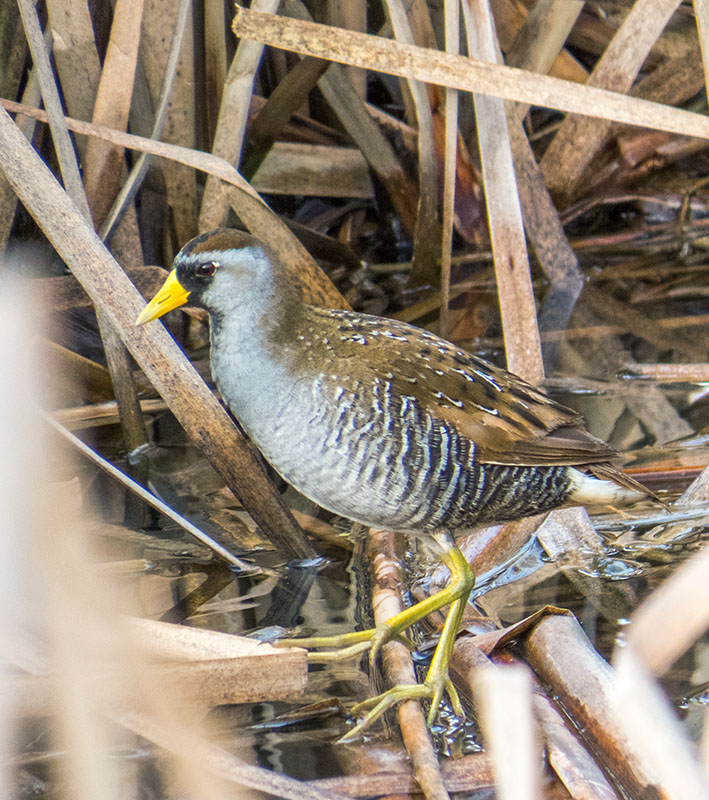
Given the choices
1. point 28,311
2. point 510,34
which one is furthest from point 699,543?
point 510,34

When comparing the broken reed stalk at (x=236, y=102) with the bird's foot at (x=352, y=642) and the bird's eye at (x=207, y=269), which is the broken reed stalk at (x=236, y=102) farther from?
the bird's foot at (x=352, y=642)

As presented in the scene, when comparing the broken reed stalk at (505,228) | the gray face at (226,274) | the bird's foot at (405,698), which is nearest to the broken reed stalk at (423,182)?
the broken reed stalk at (505,228)

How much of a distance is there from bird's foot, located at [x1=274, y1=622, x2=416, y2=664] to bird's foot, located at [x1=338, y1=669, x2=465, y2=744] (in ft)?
0.46

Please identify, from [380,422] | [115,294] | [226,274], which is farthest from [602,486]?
[115,294]

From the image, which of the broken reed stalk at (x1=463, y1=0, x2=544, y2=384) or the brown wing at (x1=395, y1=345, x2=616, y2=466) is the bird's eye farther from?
the broken reed stalk at (x1=463, y1=0, x2=544, y2=384)

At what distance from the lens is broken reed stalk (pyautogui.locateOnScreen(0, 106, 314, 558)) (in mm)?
2211

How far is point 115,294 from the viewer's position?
2.22 metres

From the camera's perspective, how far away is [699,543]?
2393 mm

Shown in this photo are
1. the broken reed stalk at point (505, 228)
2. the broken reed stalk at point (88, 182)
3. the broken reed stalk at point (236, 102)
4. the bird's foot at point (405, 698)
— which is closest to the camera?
the bird's foot at point (405, 698)

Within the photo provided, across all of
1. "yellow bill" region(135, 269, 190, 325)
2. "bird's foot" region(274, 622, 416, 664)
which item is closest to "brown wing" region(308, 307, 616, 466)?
"yellow bill" region(135, 269, 190, 325)

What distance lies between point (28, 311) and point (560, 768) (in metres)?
1.07

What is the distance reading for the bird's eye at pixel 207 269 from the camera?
2.05 metres

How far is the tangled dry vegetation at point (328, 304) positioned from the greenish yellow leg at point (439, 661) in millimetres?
44

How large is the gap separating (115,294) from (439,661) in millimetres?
1099
